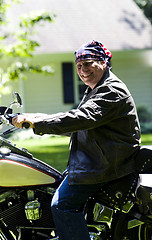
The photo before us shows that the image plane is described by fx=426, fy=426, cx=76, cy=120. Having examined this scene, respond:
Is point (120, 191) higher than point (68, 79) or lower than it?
lower

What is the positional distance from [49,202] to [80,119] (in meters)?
0.83

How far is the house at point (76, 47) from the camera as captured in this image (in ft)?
53.4

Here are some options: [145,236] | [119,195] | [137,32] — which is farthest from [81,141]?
[137,32]

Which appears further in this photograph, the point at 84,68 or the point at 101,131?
the point at 84,68

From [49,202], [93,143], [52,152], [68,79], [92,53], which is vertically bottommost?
[52,152]

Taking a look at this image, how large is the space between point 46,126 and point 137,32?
15679 mm

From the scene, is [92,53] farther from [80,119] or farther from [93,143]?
[93,143]

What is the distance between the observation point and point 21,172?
10.4ft

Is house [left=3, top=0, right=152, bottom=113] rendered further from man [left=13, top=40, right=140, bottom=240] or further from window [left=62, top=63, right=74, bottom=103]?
man [left=13, top=40, right=140, bottom=240]

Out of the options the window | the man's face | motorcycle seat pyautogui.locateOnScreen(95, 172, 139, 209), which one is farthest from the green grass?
the man's face

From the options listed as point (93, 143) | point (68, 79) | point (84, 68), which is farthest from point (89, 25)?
point (93, 143)

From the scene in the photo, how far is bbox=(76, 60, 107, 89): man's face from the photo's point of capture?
3.08 m

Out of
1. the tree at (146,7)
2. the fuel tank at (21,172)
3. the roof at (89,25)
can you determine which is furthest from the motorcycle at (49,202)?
the tree at (146,7)

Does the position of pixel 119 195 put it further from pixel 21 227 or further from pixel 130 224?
pixel 21 227
